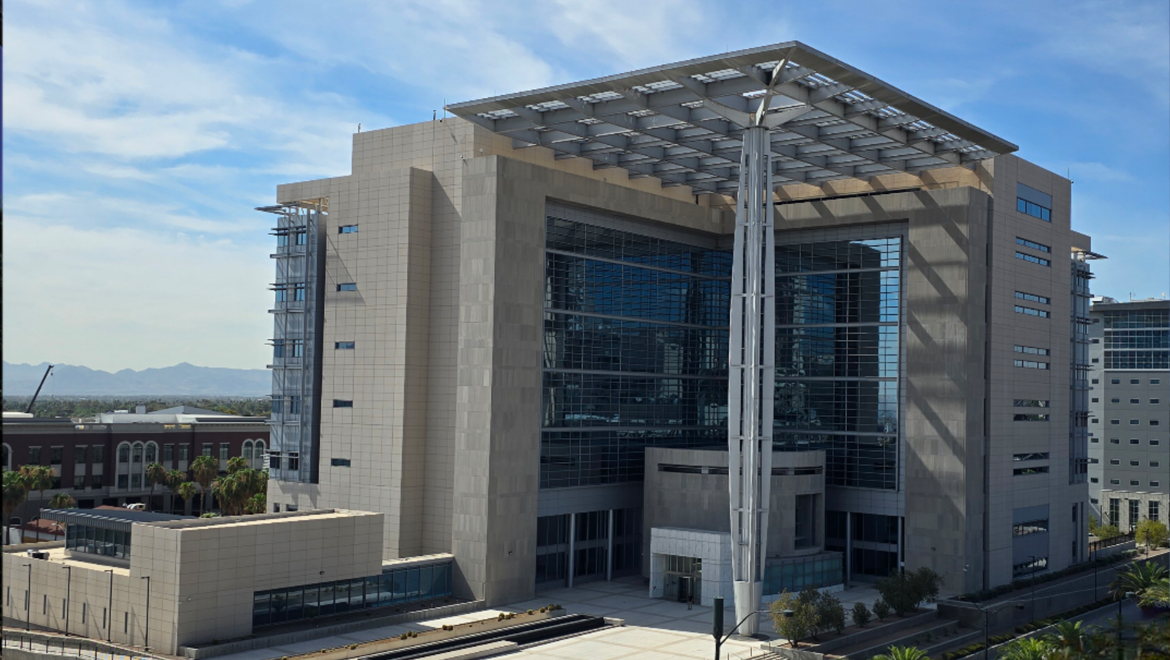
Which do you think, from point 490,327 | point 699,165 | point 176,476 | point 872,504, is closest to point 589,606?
point 490,327

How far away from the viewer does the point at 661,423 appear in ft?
265

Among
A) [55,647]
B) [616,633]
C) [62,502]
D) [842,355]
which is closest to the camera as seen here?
[55,647]

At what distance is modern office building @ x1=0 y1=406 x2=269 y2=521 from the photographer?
10588cm

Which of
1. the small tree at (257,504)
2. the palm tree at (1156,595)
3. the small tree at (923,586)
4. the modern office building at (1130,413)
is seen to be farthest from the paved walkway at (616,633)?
the modern office building at (1130,413)

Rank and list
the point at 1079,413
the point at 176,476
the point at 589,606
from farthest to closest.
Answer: the point at 176,476, the point at 1079,413, the point at 589,606

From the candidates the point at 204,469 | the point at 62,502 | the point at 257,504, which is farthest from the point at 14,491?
the point at 257,504

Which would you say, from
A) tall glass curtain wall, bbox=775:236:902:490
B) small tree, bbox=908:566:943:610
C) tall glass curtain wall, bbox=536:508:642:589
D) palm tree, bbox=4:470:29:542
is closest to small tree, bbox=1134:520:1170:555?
tall glass curtain wall, bbox=775:236:902:490

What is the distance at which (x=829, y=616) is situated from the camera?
55.8m

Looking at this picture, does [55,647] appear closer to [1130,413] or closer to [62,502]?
[62,502]

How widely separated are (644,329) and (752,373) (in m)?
18.7

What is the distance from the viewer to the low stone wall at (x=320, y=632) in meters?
50.9

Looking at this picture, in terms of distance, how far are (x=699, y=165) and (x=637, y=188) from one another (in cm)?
724

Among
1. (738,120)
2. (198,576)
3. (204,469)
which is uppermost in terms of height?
(738,120)

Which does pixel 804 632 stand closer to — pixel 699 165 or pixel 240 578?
pixel 240 578
